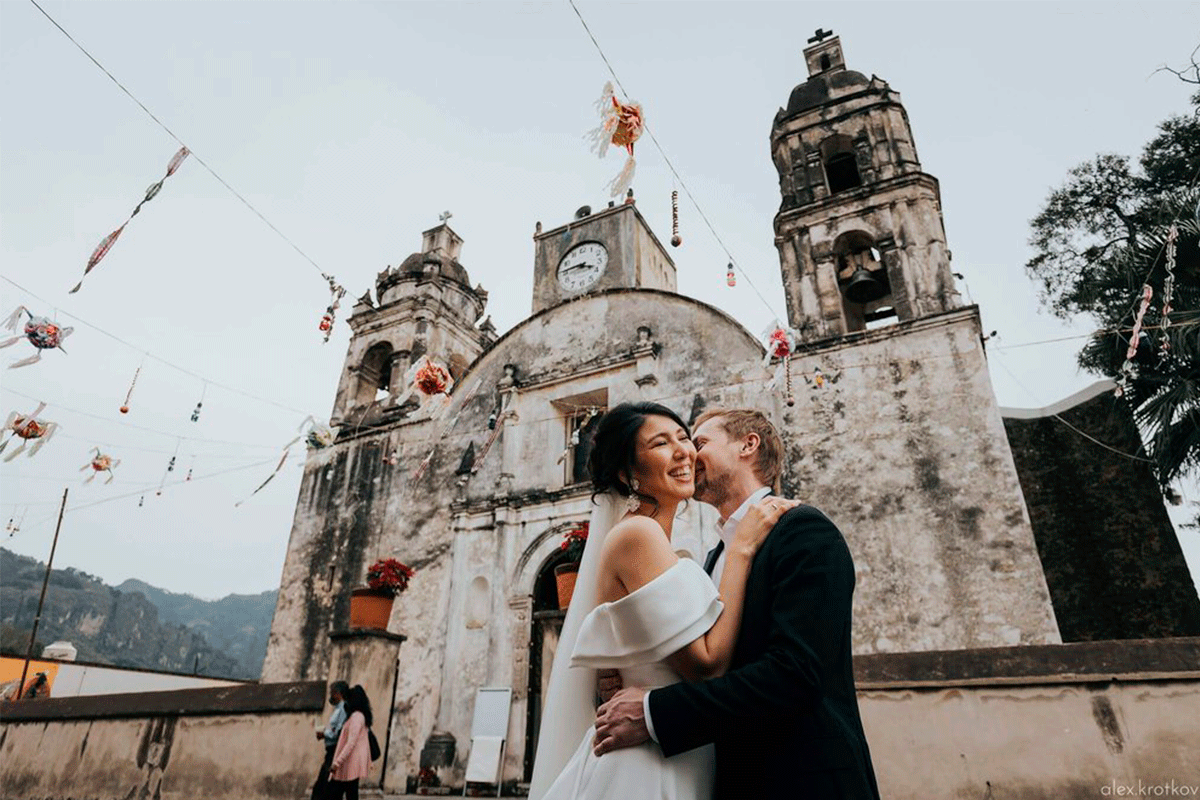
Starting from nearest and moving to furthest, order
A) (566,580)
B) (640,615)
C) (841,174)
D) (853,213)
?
(640,615), (566,580), (853,213), (841,174)

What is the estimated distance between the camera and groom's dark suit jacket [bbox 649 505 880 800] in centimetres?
143

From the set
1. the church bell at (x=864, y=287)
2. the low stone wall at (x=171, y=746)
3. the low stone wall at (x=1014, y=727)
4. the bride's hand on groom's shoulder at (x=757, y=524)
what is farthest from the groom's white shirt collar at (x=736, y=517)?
the church bell at (x=864, y=287)

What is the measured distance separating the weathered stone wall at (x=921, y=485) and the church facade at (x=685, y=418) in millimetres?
28

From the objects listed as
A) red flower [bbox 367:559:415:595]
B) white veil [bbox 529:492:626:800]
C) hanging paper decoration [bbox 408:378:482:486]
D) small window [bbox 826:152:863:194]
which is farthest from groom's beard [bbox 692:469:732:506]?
small window [bbox 826:152:863:194]

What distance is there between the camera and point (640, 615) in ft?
5.06

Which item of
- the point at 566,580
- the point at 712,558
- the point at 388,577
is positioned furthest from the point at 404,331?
the point at 712,558

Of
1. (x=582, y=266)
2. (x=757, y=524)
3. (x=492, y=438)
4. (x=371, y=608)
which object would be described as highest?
(x=582, y=266)

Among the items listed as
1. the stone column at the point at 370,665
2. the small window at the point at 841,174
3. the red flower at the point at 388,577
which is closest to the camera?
the stone column at the point at 370,665

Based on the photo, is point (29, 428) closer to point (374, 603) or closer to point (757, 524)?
point (374, 603)

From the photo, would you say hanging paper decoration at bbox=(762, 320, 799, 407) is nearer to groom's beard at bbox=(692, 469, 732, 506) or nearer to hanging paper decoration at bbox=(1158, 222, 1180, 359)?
hanging paper decoration at bbox=(1158, 222, 1180, 359)

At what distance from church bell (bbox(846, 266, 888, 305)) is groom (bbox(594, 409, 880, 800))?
10508 mm

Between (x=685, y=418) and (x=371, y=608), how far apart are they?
5.65 meters

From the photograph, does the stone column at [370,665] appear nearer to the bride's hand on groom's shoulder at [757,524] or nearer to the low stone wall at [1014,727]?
the low stone wall at [1014,727]

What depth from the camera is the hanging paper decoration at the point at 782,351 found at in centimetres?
1043
